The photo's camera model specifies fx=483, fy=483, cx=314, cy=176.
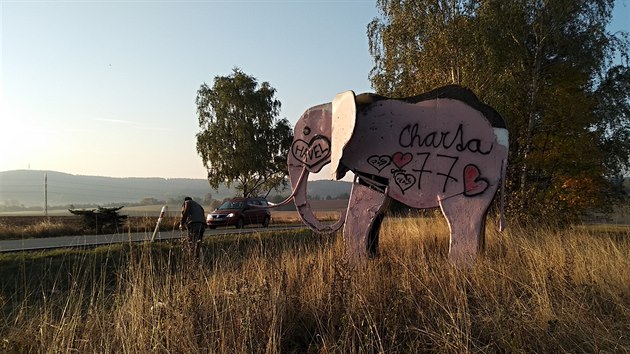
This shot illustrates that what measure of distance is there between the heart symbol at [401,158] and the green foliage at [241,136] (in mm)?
23996

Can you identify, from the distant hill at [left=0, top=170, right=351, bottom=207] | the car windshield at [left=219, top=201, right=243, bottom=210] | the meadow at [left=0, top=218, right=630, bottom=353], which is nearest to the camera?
the meadow at [left=0, top=218, right=630, bottom=353]

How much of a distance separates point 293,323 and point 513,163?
1117 cm

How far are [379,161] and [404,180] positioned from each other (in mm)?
414

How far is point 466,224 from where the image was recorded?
5918mm

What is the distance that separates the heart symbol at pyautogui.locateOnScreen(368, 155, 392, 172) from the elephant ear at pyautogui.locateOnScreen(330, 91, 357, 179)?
425 millimetres

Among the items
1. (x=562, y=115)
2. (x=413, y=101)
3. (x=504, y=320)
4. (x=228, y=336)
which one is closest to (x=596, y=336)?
(x=504, y=320)

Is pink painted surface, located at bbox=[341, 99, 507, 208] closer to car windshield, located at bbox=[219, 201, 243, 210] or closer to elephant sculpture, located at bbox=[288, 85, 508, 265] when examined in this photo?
elephant sculpture, located at bbox=[288, 85, 508, 265]

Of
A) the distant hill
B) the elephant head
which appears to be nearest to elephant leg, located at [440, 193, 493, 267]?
the elephant head

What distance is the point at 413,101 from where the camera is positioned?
6.38 meters

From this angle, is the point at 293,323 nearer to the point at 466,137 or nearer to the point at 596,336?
the point at 596,336

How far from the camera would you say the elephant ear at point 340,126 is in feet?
20.3

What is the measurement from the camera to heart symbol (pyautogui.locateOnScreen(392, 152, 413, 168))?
6.22 metres

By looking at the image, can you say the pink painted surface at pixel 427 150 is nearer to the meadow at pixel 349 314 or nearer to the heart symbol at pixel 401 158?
the heart symbol at pixel 401 158

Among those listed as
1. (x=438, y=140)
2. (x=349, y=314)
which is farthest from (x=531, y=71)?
(x=349, y=314)
